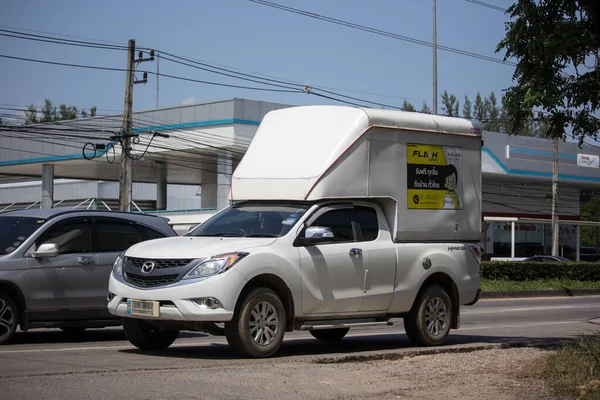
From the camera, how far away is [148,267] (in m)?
10.0

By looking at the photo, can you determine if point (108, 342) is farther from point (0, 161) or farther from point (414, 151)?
point (0, 161)

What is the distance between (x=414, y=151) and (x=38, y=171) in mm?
46543

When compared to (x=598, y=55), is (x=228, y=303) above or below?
below

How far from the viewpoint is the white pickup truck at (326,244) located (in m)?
9.91

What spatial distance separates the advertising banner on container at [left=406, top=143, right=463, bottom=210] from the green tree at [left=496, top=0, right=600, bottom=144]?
1.15m

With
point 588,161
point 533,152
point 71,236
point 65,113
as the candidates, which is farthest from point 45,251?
point 65,113

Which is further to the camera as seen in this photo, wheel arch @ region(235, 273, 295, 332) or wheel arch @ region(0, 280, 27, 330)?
wheel arch @ region(0, 280, 27, 330)

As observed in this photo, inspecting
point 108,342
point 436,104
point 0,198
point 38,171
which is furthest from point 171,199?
point 108,342

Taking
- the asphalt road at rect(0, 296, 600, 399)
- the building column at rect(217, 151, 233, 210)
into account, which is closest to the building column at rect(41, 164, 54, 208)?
the building column at rect(217, 151, 233, 210)

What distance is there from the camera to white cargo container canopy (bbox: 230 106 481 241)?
11.2m

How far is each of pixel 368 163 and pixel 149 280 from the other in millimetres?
3241

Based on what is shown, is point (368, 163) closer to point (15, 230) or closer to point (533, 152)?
point (15, 230)

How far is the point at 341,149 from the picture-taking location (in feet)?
36.7

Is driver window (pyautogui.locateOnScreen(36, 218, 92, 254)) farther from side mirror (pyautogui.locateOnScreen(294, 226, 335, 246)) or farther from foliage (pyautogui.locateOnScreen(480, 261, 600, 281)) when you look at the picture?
foliage (pyautogui.locateOnScreen(480, 261, 600, 281))
